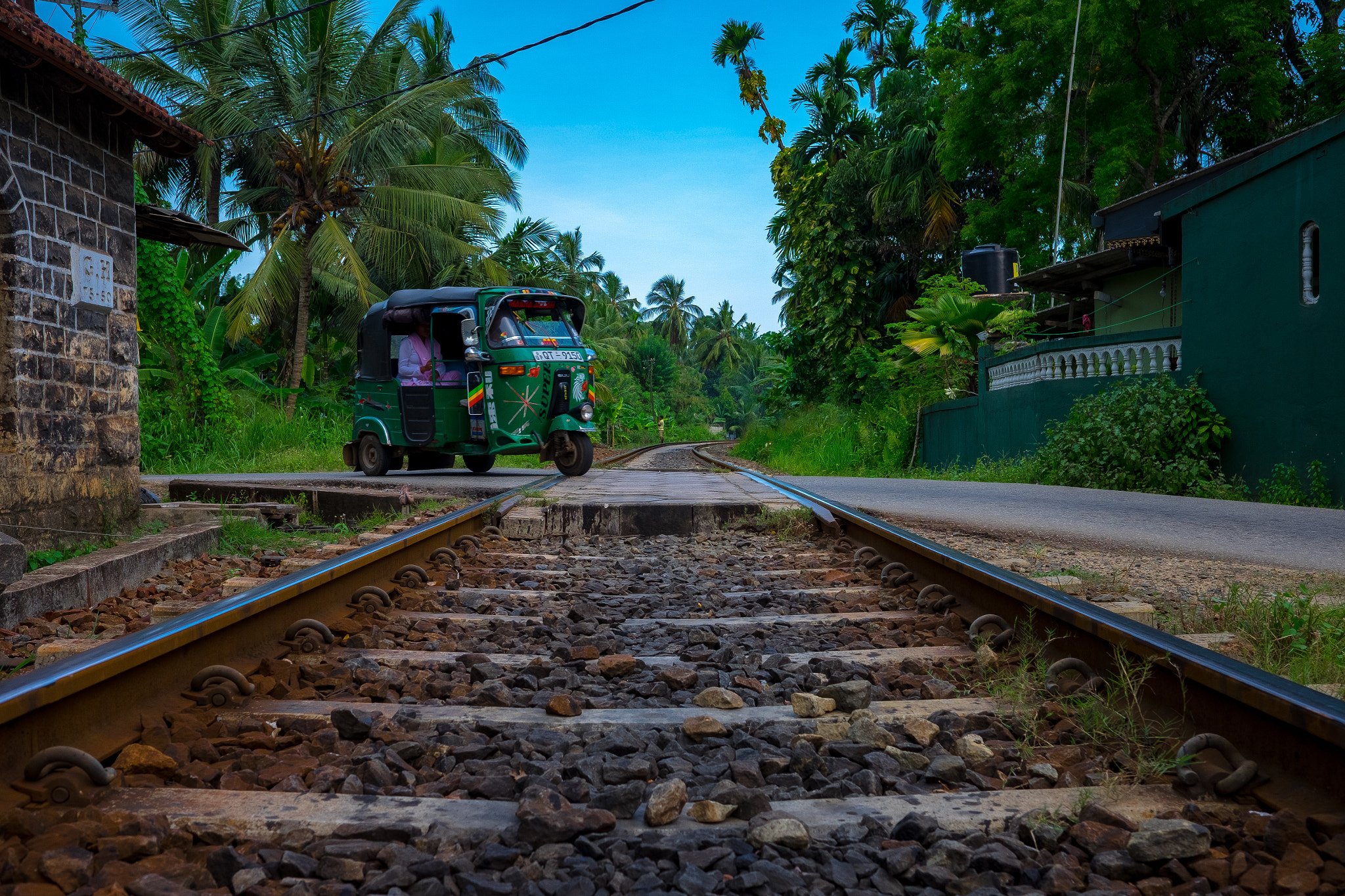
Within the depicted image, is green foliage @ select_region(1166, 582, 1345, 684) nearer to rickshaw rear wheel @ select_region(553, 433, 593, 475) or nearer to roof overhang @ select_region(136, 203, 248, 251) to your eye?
rickshaw rear wheel @ select_region(553, 433, 593, 475)

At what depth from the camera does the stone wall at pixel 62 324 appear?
511 cm

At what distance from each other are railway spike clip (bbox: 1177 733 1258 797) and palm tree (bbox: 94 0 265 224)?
24.6 meters

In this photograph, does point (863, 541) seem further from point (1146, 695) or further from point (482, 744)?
point (482, 744)

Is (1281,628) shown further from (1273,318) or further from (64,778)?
(1273,318)

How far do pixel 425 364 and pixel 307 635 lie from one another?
26.5 feet

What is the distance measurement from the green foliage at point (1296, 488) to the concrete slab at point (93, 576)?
28.8 ft

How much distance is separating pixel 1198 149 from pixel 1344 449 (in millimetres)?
20675

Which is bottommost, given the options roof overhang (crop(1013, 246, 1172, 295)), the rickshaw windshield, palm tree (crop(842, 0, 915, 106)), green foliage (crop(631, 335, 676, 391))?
the rickshaw windshield

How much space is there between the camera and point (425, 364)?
1050 centimetres

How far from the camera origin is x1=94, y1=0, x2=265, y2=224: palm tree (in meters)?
22.0

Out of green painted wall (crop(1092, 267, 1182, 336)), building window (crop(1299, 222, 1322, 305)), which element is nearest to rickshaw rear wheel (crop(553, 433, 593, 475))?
building window (crop(1299, 222, 1322, 305))

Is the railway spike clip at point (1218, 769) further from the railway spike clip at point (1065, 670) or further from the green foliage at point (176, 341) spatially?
the green foliage at point (176, 341)

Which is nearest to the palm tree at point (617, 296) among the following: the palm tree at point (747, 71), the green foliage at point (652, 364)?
the green foliage at point (652, 364)

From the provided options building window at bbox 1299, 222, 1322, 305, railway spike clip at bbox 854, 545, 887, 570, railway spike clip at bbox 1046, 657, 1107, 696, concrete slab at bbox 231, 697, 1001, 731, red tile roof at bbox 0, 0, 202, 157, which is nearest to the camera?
concrete slab at bbox 231, 697, 1001, 731
